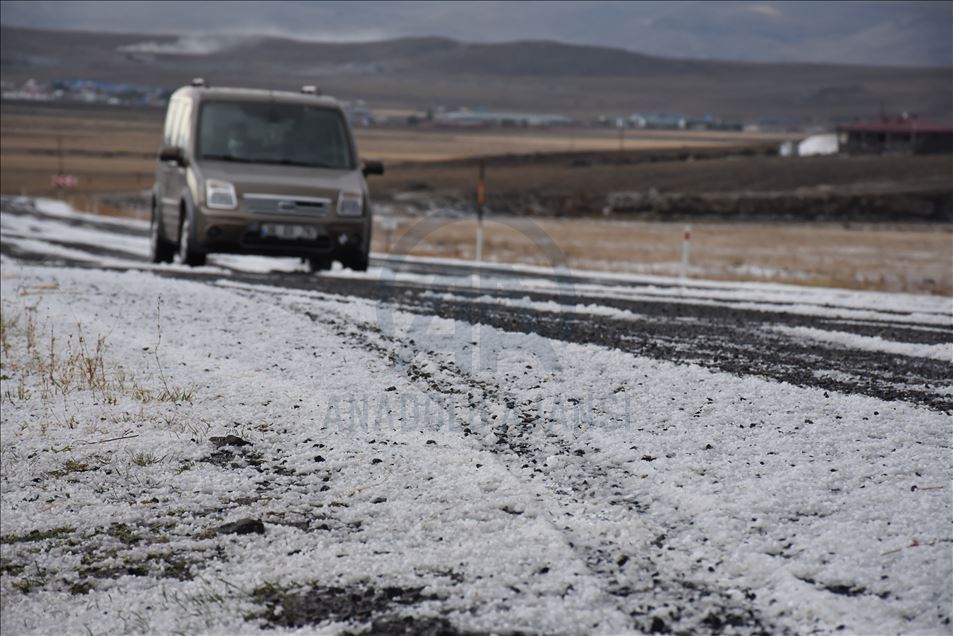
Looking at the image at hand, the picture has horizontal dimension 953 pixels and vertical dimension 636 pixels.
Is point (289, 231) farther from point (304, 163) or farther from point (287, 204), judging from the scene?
point (304, 163)

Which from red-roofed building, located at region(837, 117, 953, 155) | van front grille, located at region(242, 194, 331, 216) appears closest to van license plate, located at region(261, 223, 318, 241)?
van front grille, located at region(242, 194, 331, 216)

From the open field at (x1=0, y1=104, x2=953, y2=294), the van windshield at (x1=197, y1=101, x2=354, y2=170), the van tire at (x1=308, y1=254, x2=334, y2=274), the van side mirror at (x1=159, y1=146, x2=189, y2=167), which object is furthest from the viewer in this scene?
the open field at (x1=0, y1=104, x2=953, y2=294)

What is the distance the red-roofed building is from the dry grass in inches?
1633

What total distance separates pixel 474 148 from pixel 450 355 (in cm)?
15346

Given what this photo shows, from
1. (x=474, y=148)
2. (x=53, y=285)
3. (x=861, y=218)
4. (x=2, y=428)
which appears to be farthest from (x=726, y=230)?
(x=474, y=148)

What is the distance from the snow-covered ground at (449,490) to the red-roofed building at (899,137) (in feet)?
305

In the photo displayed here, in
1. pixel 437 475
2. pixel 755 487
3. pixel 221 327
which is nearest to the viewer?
pixel 755 487

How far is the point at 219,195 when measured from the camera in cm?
1341

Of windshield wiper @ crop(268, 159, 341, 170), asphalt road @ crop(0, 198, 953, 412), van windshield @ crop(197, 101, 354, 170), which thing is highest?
van windshield @ crop(197, 101, 354, 170)

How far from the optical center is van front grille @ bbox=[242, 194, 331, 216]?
13.5 m

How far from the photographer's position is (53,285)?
10930mm

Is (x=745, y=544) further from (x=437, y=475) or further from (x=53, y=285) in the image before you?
(x=53, y=285)

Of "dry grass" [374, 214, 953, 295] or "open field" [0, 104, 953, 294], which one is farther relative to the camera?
"open field" [0, 104, 953, 294]

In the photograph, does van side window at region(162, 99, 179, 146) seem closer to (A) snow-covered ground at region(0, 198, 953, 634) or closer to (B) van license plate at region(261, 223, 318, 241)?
(B) van license plate at region(261, 223, 318, 241)
